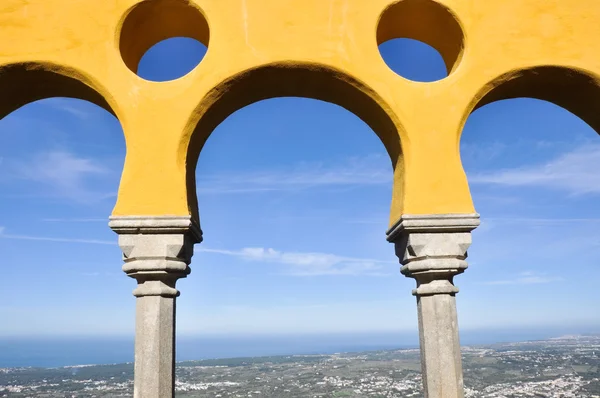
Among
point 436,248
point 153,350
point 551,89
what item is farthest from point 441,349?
point 551,89

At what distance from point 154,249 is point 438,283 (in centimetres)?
209

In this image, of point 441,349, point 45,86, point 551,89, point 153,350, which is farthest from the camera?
point 551,89

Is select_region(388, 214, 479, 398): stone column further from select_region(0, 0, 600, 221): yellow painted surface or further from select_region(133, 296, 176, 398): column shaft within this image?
select_region(133, 296, 176, 398): column shaft

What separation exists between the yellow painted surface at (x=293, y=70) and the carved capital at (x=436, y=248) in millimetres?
117

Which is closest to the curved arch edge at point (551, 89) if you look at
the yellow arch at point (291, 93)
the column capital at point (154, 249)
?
the yellow arch at point (291, 93)

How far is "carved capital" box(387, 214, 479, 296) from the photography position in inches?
146

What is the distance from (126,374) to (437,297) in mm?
35796

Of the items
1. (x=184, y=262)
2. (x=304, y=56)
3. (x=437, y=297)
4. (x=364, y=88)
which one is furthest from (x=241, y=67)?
(x=437, y=297)

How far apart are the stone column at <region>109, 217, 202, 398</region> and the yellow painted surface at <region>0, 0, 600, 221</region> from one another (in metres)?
0.14

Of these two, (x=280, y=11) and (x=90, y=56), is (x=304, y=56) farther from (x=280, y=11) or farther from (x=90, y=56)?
(x=90, y=56)

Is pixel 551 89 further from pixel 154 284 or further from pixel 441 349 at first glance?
pixel 154 284

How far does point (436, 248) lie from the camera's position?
3.78 m

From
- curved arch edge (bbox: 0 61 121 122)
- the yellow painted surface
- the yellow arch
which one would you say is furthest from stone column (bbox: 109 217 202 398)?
curved arch edge (bbox: 0 61 121 122)

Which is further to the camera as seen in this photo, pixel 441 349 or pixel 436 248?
pixel 436 248
